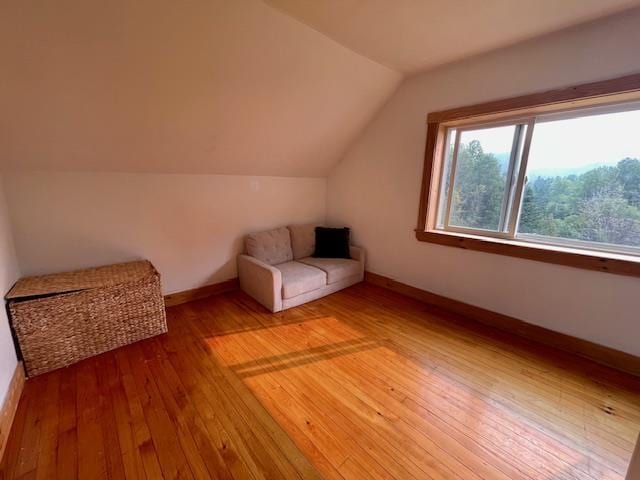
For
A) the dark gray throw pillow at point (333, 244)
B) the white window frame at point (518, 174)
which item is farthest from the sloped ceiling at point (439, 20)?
the dark gray throw pillow at point (333, 244)

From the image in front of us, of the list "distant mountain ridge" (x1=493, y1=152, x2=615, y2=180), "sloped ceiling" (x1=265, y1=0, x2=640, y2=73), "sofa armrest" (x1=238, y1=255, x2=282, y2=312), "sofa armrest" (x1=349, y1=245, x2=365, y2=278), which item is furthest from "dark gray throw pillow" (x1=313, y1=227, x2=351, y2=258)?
"sloped ceiling" (x1=265, y1=0, x2=640, y2=73)

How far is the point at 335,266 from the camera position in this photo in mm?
3277

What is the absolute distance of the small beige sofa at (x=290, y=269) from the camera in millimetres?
2781

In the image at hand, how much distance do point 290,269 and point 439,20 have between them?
2.56 meters

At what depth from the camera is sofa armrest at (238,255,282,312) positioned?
2703 millimetres

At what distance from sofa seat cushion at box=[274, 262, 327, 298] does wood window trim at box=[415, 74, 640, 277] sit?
1259 mm

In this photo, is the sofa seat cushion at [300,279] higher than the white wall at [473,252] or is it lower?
lower

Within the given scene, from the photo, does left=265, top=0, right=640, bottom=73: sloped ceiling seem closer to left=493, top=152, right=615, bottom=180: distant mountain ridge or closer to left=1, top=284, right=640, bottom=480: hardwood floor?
left=493, top=152, right=615, bottom=180: distant mountain ridge

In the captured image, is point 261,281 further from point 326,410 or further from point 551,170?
point 551,170

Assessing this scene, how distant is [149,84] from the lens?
1.86 metres

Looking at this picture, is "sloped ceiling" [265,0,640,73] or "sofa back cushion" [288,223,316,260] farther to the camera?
"sofa back cushion" [288,223,316,260]

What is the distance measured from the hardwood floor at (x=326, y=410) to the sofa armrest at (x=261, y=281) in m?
0.37

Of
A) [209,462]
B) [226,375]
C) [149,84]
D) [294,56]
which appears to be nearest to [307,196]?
[294,56]

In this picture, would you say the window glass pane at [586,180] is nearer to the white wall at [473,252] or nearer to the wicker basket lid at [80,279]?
the white wall at [473,252]
